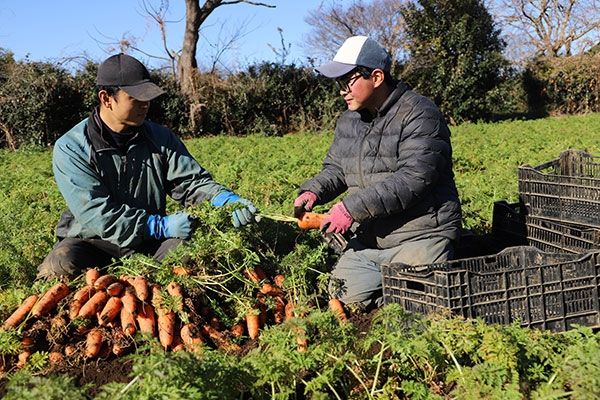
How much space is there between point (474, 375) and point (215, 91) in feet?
75.9

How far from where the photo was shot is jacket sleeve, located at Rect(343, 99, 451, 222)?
423 cm

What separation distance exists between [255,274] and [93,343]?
1.17m

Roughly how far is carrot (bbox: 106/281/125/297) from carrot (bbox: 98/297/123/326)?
49 mm

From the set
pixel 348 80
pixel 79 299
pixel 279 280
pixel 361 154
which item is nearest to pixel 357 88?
pixel 348 80

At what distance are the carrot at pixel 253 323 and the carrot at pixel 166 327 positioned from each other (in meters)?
0.46

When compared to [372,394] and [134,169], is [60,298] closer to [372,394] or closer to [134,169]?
[134,169]

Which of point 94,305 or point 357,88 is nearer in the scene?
point 94,305

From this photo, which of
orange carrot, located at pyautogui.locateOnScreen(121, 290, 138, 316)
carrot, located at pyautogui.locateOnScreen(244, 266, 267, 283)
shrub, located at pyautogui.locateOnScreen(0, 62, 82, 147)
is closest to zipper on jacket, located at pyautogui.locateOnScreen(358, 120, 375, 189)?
carrot, located at pyautogui.locateOnScreen(244, 266, 267, 283)

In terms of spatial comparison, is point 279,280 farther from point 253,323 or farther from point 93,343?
point 93,343

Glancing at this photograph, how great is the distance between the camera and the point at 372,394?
299 cm

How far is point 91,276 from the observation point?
14.1ft

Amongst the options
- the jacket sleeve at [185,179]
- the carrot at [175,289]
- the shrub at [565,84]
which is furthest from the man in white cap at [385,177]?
the shrub at [565,84]

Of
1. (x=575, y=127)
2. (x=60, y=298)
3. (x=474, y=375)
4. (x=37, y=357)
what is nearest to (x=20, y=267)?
(x=60, y=298)

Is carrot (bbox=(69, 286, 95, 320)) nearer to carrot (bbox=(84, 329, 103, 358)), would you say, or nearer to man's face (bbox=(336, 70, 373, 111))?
carrot (bbox=(84, 329, 103, 358))
